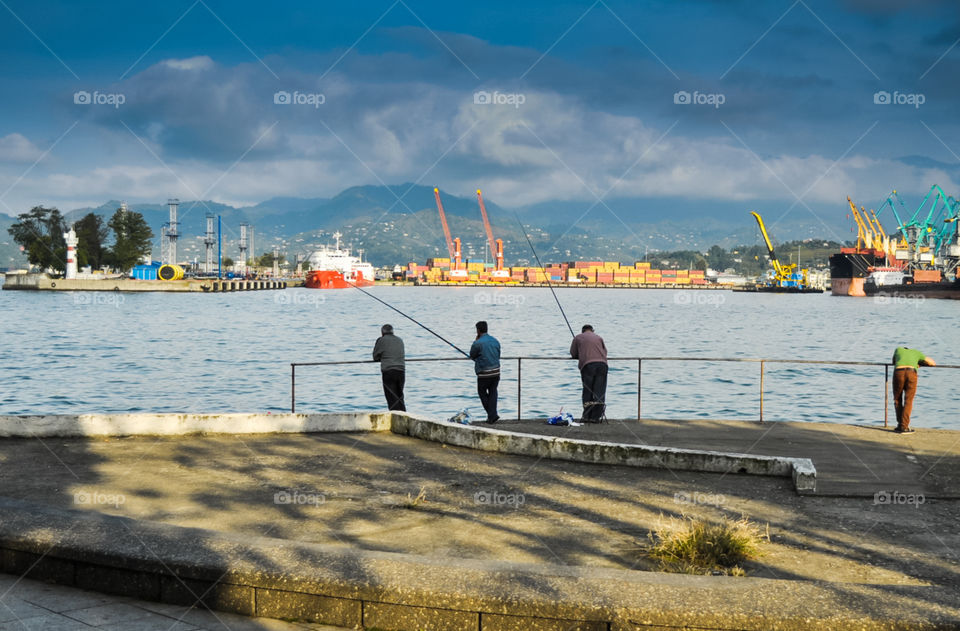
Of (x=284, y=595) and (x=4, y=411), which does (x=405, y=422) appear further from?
(x=4, y=411)

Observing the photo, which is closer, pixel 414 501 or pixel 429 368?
pixel 414 501

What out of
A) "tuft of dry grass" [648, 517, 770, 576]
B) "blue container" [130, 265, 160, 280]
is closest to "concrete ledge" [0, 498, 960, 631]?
"tuft of dry grass" [648, 517, 770, 576]

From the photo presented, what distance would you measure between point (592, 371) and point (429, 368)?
33343 mm

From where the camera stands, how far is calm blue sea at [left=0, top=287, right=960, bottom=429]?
3453 centimetres

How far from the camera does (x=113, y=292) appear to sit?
152 m

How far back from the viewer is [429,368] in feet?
158

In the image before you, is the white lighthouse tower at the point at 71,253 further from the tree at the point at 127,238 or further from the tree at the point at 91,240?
the tree at the point at 127,238

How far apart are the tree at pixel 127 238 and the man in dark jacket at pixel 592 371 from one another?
15899 centimetres

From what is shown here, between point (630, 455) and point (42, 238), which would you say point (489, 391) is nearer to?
point (630, 455)

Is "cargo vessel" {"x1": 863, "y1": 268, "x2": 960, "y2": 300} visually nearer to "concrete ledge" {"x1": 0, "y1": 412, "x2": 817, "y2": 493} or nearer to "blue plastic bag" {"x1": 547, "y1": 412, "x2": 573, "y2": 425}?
"blue plastic bag" {"x1": 547, "y1": 412, "x2": 573, "y2": 425}

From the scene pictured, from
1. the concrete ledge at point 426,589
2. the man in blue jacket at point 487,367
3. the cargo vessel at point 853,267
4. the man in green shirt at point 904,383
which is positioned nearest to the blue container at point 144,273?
the cargo vessel at point 853,267

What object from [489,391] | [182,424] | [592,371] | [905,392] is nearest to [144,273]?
[489,391]

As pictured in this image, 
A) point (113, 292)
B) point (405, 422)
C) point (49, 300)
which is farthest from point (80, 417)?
point (113, 292)

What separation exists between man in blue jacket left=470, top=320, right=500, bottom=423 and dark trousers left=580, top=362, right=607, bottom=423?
153 cm
